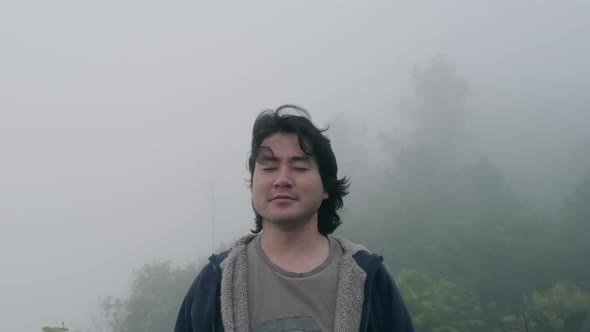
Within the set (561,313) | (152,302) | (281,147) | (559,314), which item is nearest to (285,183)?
(281,147)

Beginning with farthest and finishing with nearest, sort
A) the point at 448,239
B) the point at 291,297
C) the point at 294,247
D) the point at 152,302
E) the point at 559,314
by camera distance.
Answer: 1. the point at 448,239
2. the point at 152,302
3. the point at 559,314
4. the point at 294,247
5. the point at 291,297

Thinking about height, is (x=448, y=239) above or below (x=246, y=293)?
below

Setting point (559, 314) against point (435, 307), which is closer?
point (435, 307)

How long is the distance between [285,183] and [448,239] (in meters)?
20.5

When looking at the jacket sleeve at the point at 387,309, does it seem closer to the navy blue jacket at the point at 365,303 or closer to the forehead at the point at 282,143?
the navy blue jacket at the point at 365,303

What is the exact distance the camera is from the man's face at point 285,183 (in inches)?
59.1

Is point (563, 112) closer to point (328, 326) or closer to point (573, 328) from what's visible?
point (573, 328)

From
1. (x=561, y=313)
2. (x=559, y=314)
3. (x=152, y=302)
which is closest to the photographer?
(x=559, y=314)

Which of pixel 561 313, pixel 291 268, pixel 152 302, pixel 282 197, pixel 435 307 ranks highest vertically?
pixel 282 197

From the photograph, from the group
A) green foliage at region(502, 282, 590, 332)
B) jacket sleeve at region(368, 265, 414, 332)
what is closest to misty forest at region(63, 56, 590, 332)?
green foliage at region(502, 282, 590, 332)

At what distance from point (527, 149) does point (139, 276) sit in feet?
97.2

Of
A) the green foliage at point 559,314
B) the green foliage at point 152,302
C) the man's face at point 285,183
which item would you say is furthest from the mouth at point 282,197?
the green foliage at point 152,302

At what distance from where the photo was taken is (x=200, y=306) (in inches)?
56.9

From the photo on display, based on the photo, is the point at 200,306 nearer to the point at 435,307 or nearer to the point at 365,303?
the point at 365,303
